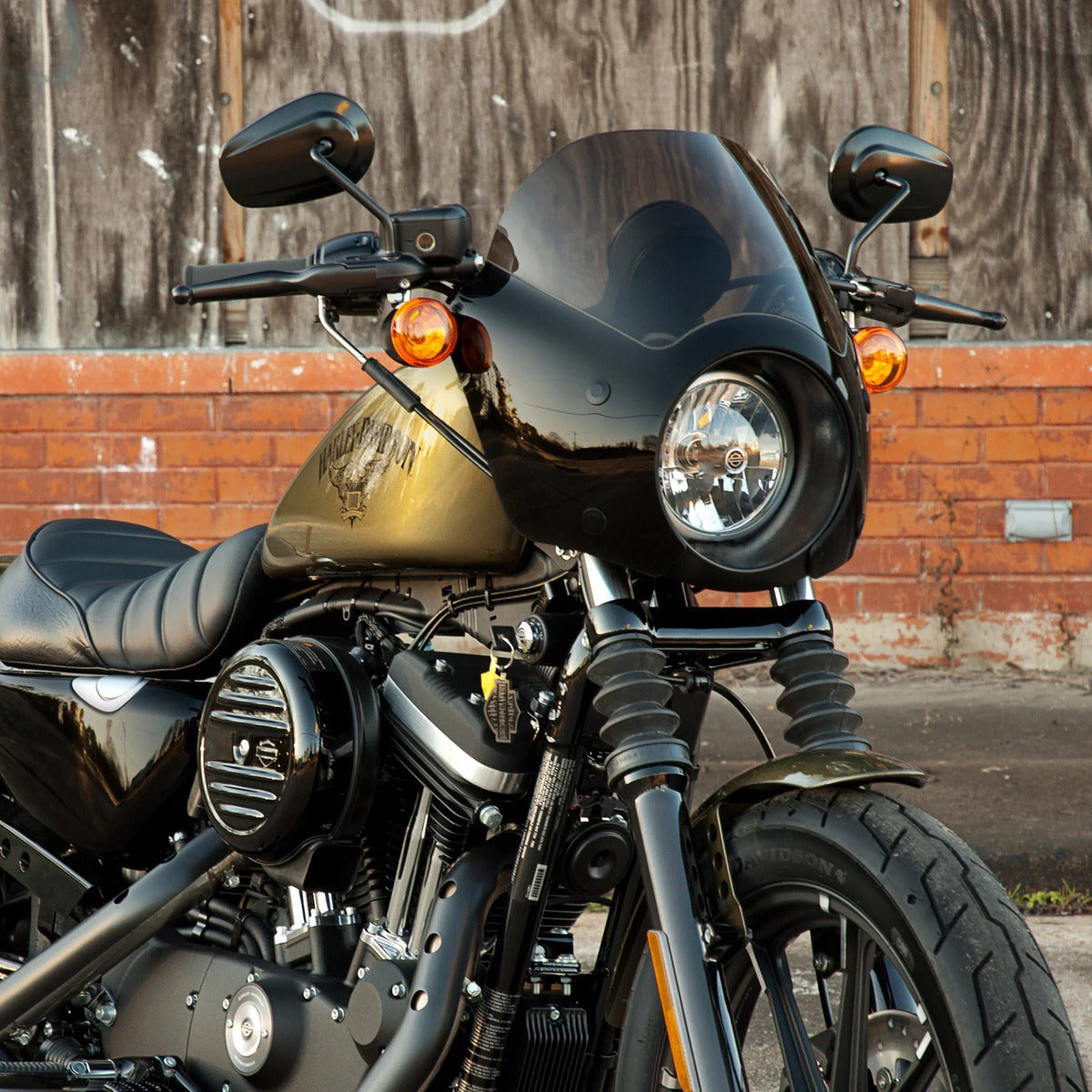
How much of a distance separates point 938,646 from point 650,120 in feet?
7.32

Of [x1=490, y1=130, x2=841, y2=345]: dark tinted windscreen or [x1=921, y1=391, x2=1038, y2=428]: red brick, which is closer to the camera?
[x1=490, y1=130, x2=841, y2=345]: dark tinted windscreen

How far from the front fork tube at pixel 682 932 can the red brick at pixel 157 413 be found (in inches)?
170

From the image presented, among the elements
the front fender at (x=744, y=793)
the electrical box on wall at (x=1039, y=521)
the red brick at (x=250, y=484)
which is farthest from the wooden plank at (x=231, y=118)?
the front fender at (x=744, y=793)

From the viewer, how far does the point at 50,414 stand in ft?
18.8

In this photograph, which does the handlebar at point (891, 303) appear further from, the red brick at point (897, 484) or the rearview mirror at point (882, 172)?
the red brick at point (897, 484)

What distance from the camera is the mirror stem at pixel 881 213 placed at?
6.55 ft

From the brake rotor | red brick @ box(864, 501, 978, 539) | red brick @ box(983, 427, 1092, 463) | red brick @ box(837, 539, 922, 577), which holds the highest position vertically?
red brick @ box(983, 427, 1092, 463)

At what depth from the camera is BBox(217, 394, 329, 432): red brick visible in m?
5.64

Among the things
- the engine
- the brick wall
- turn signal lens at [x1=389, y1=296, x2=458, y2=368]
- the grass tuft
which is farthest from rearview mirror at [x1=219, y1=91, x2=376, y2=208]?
the brick wall

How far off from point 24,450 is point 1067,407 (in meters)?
3.91

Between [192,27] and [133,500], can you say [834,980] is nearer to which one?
[133,500]

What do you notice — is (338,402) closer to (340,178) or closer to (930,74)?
(930,74)

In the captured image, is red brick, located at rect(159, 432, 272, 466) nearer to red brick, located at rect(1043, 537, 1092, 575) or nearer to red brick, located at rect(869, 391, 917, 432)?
red brick, located at rect(869, 391, 917, 432)

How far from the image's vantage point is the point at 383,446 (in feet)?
6.62
